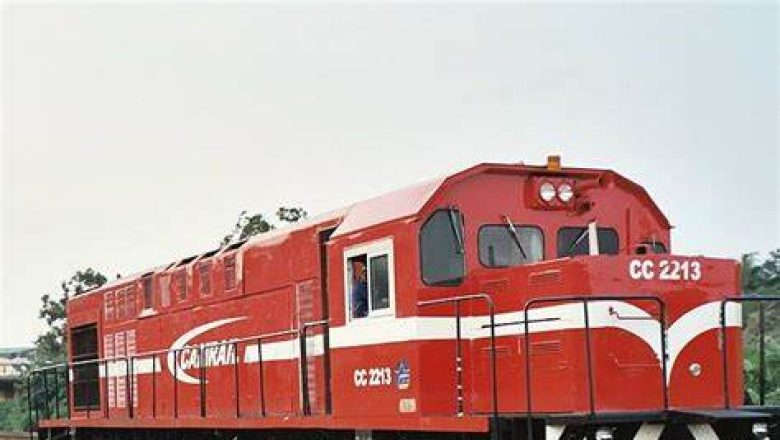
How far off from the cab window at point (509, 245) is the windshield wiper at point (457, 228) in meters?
0.22

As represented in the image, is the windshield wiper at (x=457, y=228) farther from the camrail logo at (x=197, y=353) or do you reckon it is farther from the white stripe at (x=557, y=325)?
the camrail logo at (x=197, y=353)

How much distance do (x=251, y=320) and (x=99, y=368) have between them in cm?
630

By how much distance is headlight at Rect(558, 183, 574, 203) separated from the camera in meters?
11.5

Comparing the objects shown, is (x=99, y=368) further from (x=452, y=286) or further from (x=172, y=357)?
(x=452, y=286)

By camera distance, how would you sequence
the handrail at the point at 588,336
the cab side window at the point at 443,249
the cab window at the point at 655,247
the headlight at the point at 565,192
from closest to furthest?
the handrail at the point at 588,336 → the cab side window at the point at 443,249 → the headlight at the point at 565,192 → the cab window at the point at 655,247

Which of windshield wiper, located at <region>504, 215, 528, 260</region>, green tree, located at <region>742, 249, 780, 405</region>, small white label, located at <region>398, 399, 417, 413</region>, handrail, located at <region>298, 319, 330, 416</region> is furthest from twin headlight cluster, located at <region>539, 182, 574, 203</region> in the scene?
green tree, located at <region>742, 249, 780, 405</region>

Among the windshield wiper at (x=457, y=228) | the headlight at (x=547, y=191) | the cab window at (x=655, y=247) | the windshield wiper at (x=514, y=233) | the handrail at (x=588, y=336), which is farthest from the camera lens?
the cab window at (x=655, y=247)

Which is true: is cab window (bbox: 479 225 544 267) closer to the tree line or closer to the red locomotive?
the red locomotive

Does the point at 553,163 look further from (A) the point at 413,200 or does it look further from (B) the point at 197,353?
(B) the point at 197,353

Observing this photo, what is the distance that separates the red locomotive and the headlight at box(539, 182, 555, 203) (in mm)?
16

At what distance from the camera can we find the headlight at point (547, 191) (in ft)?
37.2

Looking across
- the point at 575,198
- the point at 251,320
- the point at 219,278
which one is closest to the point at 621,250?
the point at 575,198

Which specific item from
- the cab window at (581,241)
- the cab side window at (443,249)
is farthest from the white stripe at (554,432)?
the cab window at (581,241)

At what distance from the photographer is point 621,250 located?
11633 millimetres
